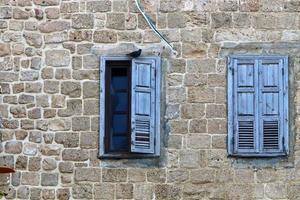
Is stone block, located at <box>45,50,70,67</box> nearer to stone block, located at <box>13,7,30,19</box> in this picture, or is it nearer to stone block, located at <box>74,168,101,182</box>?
stone block, located at <box>13,7,30,19</box>

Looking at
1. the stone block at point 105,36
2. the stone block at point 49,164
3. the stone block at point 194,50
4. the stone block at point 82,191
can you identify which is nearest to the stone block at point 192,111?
the stone block at point 194,50

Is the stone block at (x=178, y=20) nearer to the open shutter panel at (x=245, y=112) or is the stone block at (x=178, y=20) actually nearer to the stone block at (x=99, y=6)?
the stone block at (x=99, y=6)

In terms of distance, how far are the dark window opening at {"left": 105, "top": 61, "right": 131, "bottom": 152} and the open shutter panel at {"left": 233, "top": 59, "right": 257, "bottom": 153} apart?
144 cm

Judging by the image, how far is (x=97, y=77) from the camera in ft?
33.8

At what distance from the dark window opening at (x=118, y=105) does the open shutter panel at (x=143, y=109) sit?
173mm

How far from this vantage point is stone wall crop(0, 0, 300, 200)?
10.1 metres

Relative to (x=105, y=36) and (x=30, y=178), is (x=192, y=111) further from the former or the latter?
(x=30, y=178)

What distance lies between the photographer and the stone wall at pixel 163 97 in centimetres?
1010

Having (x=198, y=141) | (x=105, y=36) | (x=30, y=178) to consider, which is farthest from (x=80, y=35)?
(x=198, y=141)

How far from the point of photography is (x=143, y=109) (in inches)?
400

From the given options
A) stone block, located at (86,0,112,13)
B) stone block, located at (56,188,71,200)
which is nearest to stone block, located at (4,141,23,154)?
stone block, located at (56,188,71,200)

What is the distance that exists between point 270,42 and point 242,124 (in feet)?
3.77

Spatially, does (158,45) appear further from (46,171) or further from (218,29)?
(46,171)

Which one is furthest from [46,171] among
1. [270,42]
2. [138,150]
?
[270,42]
